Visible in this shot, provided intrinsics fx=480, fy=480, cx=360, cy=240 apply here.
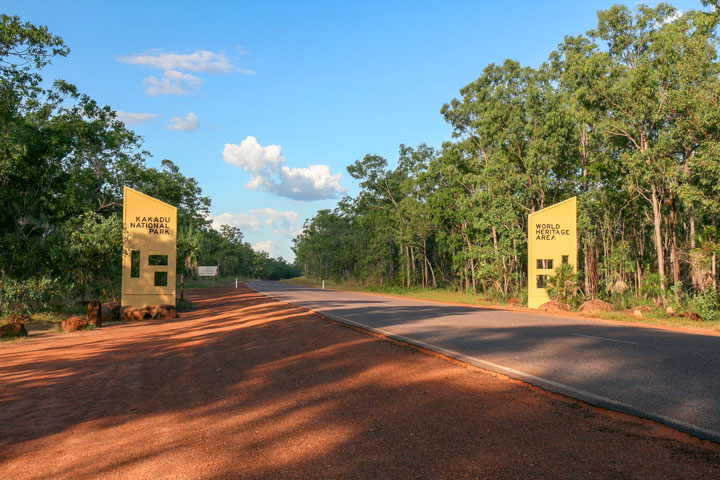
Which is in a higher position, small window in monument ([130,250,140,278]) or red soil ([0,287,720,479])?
small window in monument ([130,250,140,278])

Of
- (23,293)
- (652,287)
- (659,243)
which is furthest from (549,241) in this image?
(23,293)

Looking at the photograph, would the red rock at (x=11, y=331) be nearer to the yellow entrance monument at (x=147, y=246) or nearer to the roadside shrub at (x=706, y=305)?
the yellow entrance monument at (x=147, y=246)

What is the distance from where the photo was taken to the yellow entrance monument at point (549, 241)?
23.3m

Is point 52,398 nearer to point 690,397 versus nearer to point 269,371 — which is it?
point 269,371

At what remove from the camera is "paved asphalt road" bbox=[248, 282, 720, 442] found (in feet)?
18.3

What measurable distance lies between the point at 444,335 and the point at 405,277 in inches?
1715

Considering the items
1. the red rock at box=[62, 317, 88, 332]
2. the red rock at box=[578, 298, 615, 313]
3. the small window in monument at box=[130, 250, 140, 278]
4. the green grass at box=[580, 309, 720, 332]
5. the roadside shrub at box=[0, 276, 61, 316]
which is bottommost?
the red rock at box=[62, 317, 88, 332]

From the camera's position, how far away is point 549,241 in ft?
76.5

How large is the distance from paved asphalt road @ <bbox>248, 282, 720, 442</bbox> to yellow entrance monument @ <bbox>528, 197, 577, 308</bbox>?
9.57m

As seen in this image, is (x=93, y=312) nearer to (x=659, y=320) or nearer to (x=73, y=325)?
(x=73, y=325)

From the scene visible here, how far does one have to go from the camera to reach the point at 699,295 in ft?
→ 59.1

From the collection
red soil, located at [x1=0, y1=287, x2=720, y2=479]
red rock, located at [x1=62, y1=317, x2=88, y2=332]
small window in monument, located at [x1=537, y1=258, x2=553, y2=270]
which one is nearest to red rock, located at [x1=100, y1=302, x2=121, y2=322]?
red rock, located at [x1=62, y1=317, x2=88, y2=332]

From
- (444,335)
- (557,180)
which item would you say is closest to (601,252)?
(557,180)

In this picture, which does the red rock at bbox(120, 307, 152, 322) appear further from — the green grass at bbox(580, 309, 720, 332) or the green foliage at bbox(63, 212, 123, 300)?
the green grass at bbox(580, 309, 720, 332)
